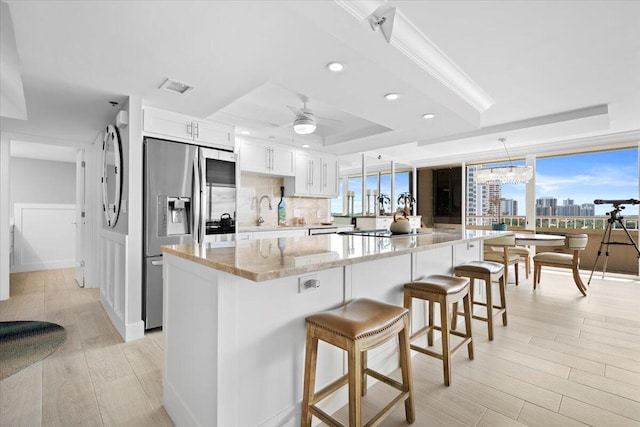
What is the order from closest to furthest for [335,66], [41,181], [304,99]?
1. [335,66]
2. [304,99]
3. [41,181]

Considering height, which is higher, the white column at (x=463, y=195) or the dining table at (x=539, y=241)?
the white column at (x=463, y=195)

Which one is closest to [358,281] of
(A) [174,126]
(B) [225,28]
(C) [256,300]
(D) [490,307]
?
(C) [256,300]

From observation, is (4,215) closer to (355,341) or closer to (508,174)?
(355,341)

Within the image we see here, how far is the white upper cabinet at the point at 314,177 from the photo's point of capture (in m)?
5.01

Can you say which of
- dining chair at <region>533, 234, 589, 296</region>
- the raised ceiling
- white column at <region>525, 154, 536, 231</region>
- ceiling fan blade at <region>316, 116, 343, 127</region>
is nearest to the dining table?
dining chair at <region>533, 234, 589, 296</region>

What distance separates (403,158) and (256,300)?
596 centimetres

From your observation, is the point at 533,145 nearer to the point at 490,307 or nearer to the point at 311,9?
the point at 490,307

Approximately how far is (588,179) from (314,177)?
16.8 ft

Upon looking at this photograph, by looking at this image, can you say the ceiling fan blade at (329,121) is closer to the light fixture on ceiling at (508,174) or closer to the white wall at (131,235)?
the white wall at (131,235)

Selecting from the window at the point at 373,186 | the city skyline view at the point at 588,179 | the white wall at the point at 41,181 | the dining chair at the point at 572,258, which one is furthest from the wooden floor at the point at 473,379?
the window at the point at 373,186

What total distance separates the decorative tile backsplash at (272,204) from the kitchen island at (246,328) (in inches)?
110

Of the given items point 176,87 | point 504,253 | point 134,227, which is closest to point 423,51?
point 176,87

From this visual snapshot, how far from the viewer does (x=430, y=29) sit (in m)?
2.19

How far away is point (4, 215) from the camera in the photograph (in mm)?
A: 3850
